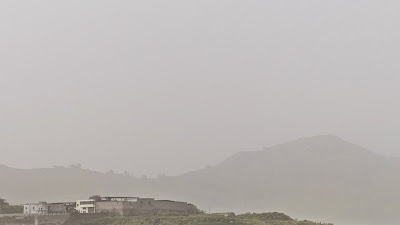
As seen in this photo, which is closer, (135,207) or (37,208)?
(37,208)

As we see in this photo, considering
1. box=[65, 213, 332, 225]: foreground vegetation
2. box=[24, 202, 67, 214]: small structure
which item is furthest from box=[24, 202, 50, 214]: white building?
box=[65, 213, 332, 225]: foreground vegetation

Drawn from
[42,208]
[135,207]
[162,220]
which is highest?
[42,208]

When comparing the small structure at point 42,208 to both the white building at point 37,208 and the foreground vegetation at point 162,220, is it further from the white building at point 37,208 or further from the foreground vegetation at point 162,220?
the foreground vegetation at point 162,220

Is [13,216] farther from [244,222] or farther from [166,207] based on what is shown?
[244,222]

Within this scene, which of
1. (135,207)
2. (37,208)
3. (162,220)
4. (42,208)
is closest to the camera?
(162,220)

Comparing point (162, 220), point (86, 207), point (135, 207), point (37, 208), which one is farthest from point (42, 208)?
point (162, 220)

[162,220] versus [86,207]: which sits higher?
[86,207]

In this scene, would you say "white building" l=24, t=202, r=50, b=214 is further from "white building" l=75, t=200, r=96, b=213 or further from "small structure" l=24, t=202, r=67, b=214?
"white building" l=75, t=200, r=96, b=213

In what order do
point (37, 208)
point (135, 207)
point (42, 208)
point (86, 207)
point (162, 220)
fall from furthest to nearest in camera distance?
point (86, 207), point (135, 207), point (37, 208), point (42, 208), point (162, 220)

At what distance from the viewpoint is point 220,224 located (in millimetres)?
87625

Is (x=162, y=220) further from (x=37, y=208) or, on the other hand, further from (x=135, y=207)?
(x=37, y=208)

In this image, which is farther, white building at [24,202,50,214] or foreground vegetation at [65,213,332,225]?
white building at [24,202,50,214]

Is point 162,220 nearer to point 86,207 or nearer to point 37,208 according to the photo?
point 86,207

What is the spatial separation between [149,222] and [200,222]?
394 inches
